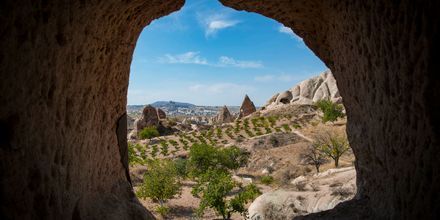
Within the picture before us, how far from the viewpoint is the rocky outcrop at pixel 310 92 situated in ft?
252

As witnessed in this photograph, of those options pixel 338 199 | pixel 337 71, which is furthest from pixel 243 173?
pixel 337 71

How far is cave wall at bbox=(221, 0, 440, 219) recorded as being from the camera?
11.2 ft

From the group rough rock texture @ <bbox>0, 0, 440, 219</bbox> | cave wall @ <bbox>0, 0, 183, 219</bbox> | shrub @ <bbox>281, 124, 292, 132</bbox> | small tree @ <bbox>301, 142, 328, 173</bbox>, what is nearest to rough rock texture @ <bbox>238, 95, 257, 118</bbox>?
shrub @ <bbox>281, 124, 292, 132</bbox>

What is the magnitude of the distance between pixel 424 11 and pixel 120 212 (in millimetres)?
5933

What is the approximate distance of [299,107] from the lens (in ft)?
213

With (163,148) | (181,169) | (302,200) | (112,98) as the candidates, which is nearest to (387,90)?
(112,98)

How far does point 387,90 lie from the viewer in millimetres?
4496

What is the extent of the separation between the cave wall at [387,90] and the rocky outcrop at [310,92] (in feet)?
224

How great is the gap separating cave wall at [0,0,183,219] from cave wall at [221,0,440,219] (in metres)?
3.26

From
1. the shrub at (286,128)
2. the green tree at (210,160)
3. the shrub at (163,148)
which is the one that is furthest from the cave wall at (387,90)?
the shrub at (286,128)

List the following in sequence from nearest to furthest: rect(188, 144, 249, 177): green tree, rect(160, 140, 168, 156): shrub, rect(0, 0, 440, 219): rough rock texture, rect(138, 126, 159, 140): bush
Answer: rect(0, 0, 440, 219): rough rock texture → rect(188, 144, 249, 177): green tree → rect(160, 140, 168, 156): shrub → rect(138, 126, 159, 140): bush

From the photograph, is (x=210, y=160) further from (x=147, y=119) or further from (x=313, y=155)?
(x=147, y=119)

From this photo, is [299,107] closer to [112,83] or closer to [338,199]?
[338,199]

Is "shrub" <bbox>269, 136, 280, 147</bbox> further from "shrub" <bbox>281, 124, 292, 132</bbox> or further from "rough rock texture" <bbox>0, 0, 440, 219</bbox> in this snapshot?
"rough rock texture" <bbox>0, 0, 440, 219</bbox>
